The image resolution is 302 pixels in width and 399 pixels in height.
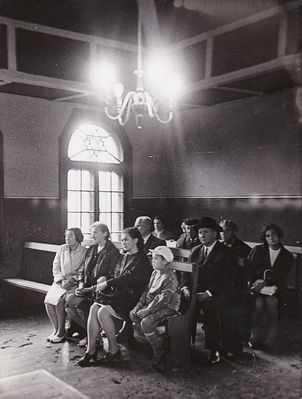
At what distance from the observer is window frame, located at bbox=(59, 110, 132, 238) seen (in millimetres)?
8523

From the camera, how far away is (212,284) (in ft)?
17.7

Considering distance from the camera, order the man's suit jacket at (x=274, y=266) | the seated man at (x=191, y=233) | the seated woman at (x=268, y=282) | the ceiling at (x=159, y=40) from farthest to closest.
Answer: the seated man at (x=191, y=233), the ceiling at (x=159, y=40), the man's suit jacket at (x=274, y=266), the seated woman at (x=268, y=282)

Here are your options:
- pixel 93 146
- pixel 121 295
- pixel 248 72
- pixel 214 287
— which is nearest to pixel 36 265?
pixel 93 146

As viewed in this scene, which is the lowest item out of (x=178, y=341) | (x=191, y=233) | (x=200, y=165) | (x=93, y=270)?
(x=178, y=341)

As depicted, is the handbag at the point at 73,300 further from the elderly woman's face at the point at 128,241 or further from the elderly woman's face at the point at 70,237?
the elderly woman's face at the point at 128,241

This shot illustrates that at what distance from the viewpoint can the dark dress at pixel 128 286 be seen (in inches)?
211

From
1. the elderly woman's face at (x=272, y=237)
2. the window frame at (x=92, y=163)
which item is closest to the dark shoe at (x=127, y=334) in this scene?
the elderly woman's face at (x=272, y=237)

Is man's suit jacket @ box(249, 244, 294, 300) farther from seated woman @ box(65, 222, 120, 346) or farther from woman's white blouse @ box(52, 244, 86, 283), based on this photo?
woman's white blouse @ box(52, 244, 86, 283)

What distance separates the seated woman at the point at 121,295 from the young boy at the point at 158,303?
21 cm

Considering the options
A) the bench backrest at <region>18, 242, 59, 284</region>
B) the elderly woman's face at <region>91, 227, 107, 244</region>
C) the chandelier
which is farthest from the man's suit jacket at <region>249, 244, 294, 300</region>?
the bench backrest at <region>18, 242, 59, 284</region>

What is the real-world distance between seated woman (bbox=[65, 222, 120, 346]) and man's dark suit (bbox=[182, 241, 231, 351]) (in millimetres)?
940

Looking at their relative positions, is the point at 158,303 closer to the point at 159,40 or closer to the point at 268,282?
the point at 268,282

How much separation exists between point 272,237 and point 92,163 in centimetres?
422

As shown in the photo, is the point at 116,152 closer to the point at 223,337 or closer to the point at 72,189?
the point at 72,189
